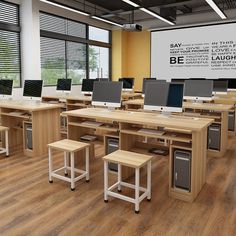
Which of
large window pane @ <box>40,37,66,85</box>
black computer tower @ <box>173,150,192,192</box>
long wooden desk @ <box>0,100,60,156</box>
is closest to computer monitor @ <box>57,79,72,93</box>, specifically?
large window pane @ <box>40,37,66,85</box>

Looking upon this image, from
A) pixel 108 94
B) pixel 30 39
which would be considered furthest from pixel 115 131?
pixel 30 39

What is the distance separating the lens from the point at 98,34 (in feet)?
32.3

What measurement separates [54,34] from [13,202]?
594cm

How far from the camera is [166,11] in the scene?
760cm

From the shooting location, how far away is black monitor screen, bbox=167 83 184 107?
3.17 meters

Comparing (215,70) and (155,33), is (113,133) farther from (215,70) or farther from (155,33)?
(155,33)

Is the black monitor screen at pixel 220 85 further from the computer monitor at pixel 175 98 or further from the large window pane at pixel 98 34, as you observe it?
the large window pane at pixel 98 34

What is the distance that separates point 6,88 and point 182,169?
392cm

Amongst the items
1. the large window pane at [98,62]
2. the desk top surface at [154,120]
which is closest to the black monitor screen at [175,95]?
the desk top surface at [154,120]

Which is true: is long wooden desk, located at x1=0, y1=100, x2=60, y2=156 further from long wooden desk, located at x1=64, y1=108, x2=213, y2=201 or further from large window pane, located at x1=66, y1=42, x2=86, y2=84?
large window pane, located at x1=66, y1=42, x2=86, y2=84

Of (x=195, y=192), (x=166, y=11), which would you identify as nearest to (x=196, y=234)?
(x=195, y=192)

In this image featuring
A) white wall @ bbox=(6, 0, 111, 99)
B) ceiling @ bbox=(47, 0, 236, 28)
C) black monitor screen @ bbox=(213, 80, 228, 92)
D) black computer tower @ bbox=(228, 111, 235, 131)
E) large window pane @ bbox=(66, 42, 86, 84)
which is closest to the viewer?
black computer tower @ bbox=(228, 111, 235, 131)

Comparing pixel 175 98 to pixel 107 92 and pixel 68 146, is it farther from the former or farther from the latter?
pixel 68 146

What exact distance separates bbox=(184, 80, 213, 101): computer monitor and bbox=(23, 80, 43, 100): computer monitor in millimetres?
2661
